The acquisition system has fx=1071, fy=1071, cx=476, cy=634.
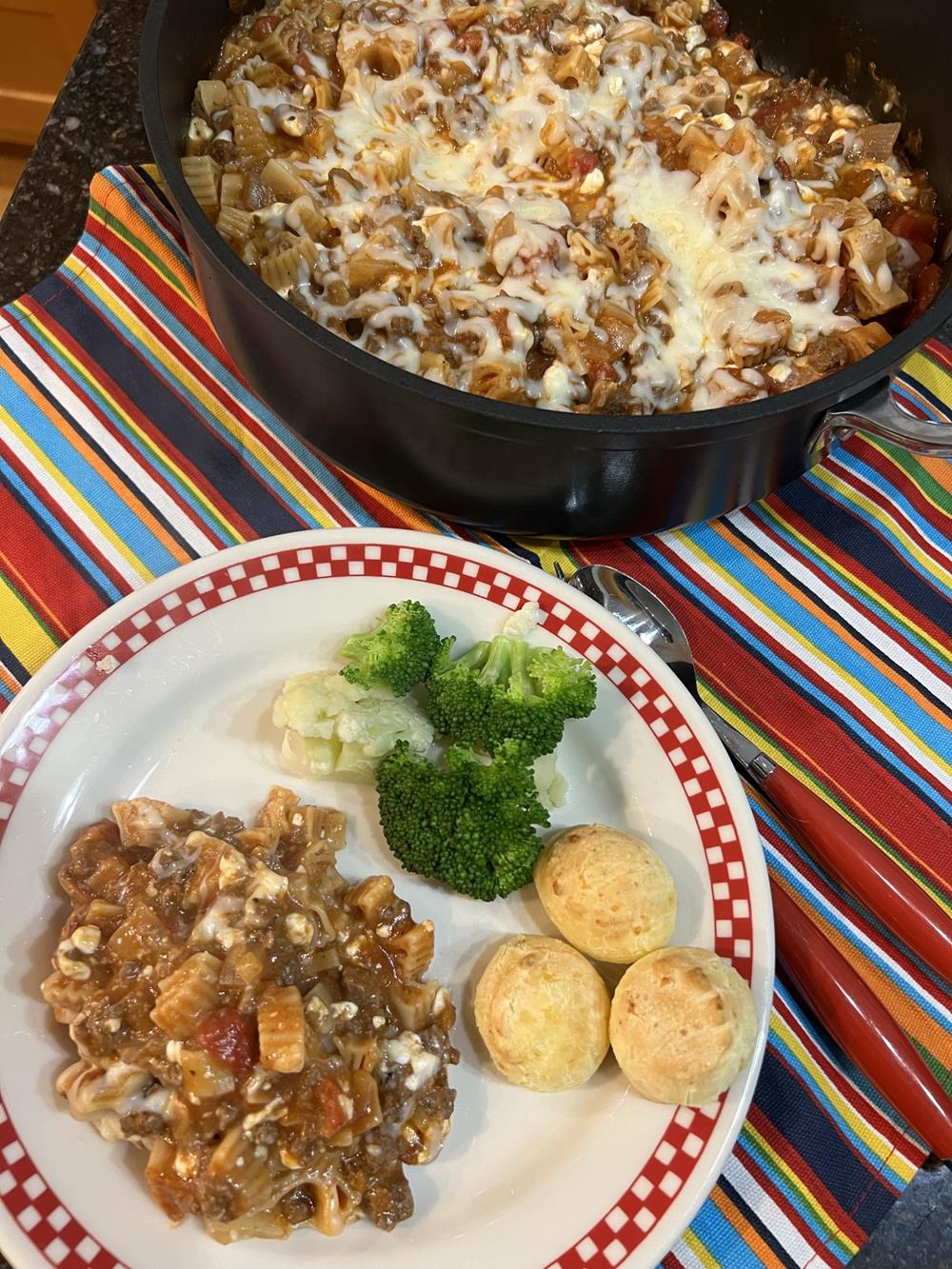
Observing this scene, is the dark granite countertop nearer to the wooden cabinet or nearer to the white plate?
the wooden cabinet

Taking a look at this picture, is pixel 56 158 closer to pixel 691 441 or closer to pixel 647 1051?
pixel 691 441

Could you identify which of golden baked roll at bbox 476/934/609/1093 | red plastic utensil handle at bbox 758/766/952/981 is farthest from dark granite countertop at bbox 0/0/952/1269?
red plastic utensil handle at bbox 758/766/952/981

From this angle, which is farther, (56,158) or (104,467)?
(56,158)

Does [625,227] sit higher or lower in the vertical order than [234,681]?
higher

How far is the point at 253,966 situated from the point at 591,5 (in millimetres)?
1991

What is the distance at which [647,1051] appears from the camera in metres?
1.34

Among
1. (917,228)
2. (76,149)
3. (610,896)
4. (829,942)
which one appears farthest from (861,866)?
(76,149)

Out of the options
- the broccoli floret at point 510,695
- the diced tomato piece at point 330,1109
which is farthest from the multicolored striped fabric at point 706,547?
the diced tomato piece at point 330,1109

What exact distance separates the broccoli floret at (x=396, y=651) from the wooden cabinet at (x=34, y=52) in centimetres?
265

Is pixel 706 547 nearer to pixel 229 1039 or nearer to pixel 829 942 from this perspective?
pixel 829 942

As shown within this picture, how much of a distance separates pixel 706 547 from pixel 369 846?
0.86 meters

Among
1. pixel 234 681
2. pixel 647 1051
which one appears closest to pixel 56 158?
pixel 234 681

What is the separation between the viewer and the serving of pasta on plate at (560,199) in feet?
5.93

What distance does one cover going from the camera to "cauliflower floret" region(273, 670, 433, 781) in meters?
1.54
